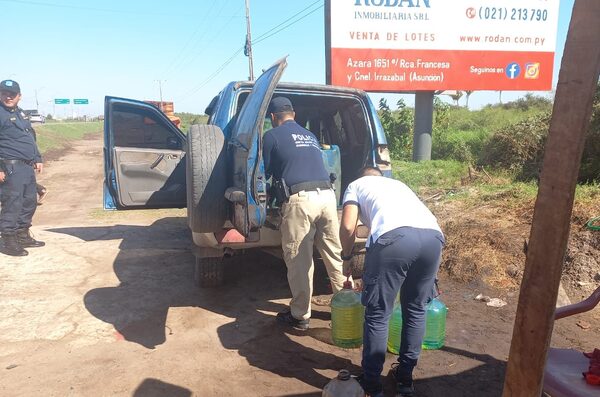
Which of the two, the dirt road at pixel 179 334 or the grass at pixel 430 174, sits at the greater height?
the grass at pixel 430 174

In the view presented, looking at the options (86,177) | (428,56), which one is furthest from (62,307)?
(86,177)

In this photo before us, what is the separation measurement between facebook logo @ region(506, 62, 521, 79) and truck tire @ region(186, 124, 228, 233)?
10.1 meters

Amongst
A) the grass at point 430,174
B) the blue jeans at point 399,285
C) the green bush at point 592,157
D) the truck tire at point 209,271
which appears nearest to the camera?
the blue jeans at point 399,285

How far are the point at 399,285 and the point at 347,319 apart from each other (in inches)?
37.0

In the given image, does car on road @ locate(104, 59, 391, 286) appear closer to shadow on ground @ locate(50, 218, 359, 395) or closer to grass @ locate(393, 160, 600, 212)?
shadow on ground @ locate(50, 218, 359, 395)

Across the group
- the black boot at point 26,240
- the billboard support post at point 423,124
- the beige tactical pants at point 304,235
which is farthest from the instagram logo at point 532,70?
the black boot at point 26,240

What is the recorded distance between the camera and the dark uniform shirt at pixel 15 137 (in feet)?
18.0

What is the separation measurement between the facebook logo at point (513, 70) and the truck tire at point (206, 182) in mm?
10142

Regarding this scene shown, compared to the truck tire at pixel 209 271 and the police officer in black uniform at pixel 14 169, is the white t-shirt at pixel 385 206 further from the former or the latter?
the police officer in black uniform at pixel 14 169

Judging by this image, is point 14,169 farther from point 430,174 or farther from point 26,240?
point 430,174

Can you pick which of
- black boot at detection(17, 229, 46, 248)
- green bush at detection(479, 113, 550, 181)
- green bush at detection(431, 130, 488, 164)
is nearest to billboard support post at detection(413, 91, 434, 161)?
green bush at detection(431, 130, 488, 164)

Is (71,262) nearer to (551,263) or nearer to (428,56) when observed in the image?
(551,263)

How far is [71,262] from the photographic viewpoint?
550 centimetres

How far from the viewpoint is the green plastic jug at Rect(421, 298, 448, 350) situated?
132 inches
